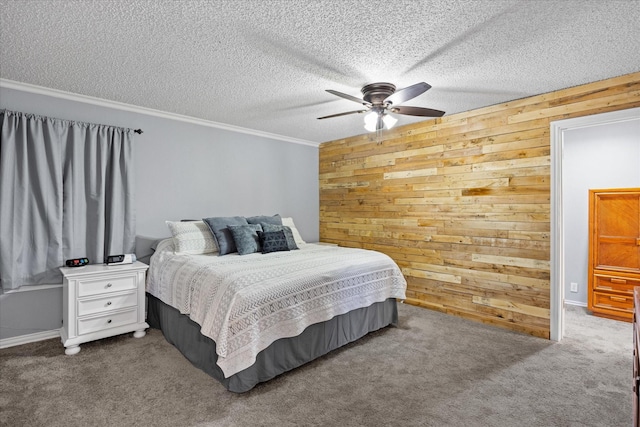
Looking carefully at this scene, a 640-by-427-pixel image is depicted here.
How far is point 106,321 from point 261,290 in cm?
174

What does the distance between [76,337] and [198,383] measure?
1340 millimetres

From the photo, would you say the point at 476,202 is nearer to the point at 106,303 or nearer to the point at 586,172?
the point at 586,172

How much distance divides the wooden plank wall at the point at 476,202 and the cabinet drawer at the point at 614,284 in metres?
1.42

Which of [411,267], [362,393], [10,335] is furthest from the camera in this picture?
[411,267]

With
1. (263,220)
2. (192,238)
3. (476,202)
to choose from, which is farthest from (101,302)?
(476,202)

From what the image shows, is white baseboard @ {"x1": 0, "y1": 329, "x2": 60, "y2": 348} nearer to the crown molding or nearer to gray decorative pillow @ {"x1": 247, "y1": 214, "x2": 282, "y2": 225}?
gray decorative pillow @ {"x1": 247, "y1": 214, "x2": 282, "y2": 225}

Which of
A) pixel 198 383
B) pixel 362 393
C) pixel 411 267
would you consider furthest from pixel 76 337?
pixel 411 267

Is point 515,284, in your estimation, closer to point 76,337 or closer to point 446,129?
point 446,129

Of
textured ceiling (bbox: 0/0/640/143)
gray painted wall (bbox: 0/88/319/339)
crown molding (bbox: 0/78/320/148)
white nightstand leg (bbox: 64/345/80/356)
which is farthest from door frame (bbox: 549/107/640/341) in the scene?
white nightstand leg (bbox: 64/345/80/356)

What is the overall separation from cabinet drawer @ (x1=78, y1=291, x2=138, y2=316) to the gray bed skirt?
27cm

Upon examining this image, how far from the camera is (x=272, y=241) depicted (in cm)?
353

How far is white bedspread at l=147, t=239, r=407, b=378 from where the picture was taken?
6.97ft

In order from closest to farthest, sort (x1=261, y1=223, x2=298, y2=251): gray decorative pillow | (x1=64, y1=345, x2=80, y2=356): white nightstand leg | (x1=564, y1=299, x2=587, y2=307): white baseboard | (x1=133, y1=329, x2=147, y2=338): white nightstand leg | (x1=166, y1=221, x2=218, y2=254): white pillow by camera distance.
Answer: (x1=64, y1=345, x2=80, y2=356): white nightstand leg → (x1=133, y1=329, x2=147, y2=338): white nightstand leg → (x1=166, y1=221, x2=218, y2=254): white pillow → (x1=261, y1=223, x2=298, y2=251): gray decorative pillow → (x1=564, y1=299, x2=587, y2=307): white baseboard

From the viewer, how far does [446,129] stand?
12.7 feet
